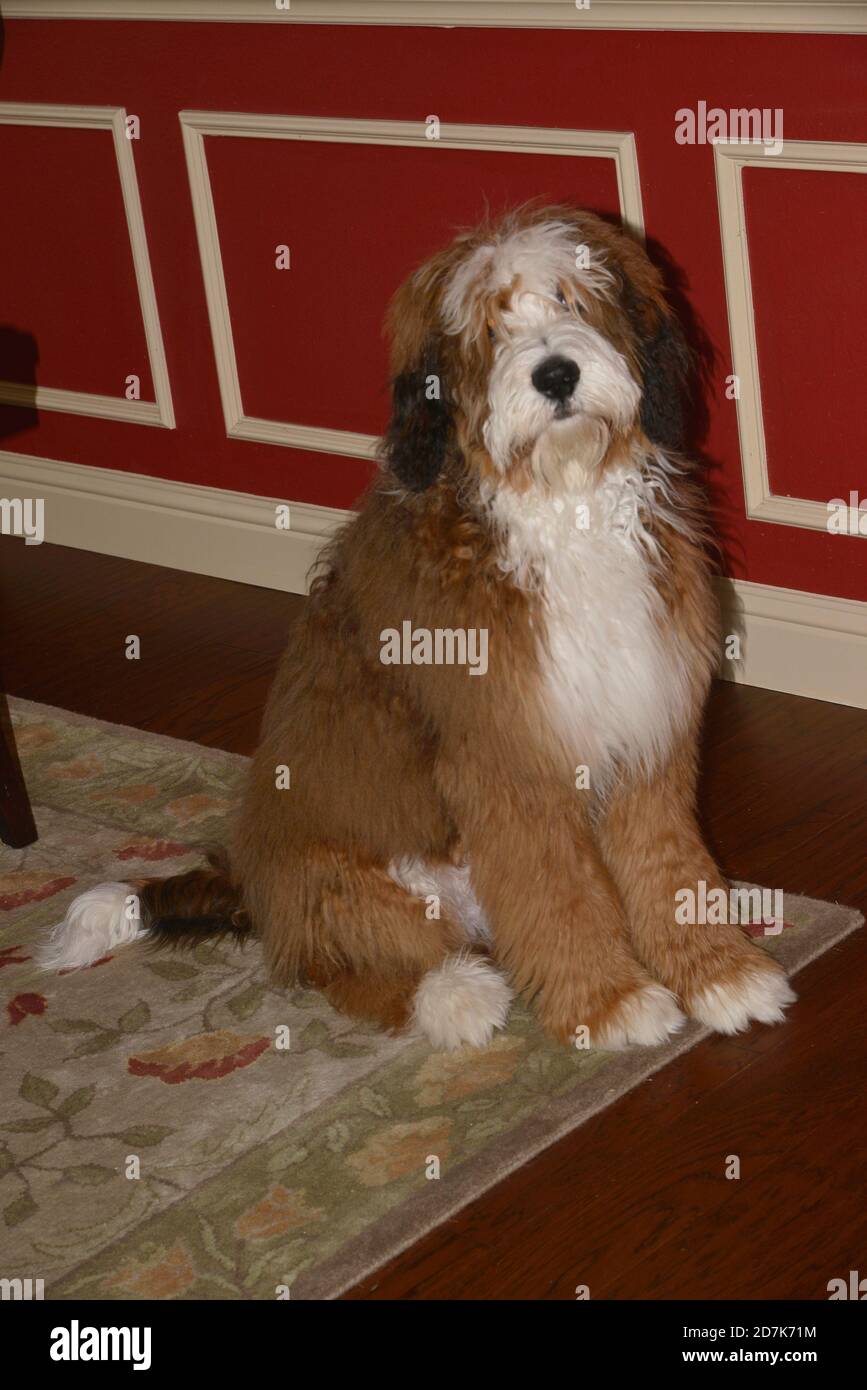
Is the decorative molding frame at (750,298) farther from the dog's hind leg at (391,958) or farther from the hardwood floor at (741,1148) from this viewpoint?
the dog's hind leg at (391,958)

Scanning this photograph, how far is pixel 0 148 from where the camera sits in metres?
4.59

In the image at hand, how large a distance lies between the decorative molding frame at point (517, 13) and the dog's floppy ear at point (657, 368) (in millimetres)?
944

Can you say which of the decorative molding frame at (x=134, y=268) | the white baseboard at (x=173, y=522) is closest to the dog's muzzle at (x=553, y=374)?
the white baseboard at (x=173, y=522)

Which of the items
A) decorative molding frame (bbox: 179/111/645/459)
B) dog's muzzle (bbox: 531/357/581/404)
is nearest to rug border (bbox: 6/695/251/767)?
decorative molding frame (bbox: 179/111/645/459)

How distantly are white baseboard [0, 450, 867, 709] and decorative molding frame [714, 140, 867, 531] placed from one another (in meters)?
0.18

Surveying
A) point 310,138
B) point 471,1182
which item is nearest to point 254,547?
point 310,138

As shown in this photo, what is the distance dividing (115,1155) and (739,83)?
2147mm

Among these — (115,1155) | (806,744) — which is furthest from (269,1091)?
(806,744)

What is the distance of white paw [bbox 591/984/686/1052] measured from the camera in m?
2.46

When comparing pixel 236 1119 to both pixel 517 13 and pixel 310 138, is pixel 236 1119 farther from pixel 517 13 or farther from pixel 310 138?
pixel 310 138

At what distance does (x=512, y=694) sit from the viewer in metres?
2.35

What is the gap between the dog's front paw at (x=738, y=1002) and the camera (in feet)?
8.21

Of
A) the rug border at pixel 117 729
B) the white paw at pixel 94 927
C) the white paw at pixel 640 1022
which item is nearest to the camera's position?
the white paw at pixel 640 1022

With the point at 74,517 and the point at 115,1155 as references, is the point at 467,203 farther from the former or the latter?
the point at 115,1155
